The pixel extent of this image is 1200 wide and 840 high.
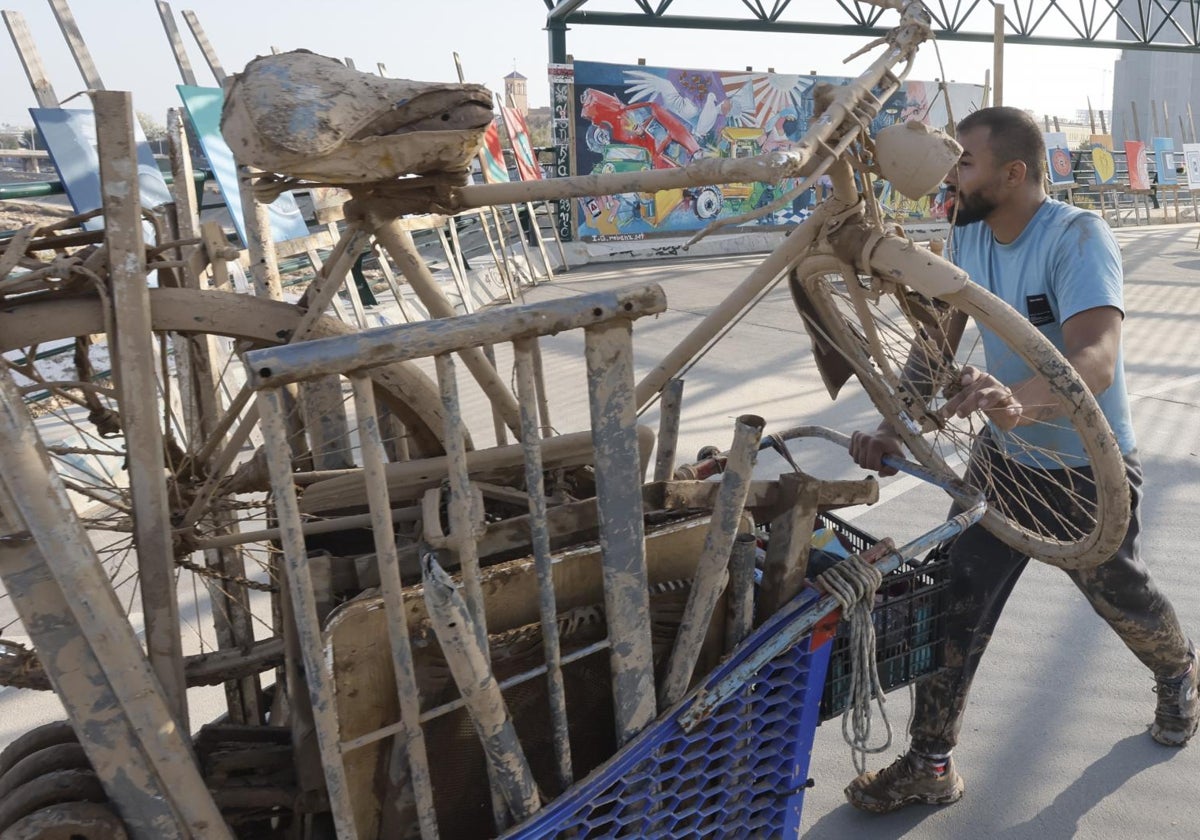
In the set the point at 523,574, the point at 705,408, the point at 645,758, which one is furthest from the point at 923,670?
the point at 705,408

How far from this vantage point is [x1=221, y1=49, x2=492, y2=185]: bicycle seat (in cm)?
160

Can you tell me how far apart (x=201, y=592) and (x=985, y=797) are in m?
2.71

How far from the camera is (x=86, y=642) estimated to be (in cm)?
143

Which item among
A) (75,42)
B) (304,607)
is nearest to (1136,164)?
(75,42)

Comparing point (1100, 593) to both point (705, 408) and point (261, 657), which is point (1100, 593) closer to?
point (261, 657)

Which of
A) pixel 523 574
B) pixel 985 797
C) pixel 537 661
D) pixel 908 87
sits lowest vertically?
pixel 985 797

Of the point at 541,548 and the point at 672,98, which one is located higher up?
the point at 672,98

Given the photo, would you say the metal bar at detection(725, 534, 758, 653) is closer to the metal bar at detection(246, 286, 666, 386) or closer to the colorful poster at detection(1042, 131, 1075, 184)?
→ the metal bar at detection(246, 286, 666, 386)

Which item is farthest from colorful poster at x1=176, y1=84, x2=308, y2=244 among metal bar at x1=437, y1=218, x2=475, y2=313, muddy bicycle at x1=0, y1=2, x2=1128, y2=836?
muddy bicycle at x1=0, y1=2, x2=1128, y2=836

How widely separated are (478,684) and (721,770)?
1.86ft

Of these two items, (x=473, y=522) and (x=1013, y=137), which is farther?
(x=1013, y=137)

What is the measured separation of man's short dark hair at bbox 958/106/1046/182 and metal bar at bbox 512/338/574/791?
160 cm

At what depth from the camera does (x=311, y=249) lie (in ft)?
21.0

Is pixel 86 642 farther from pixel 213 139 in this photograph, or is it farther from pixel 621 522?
pixel 213 139
